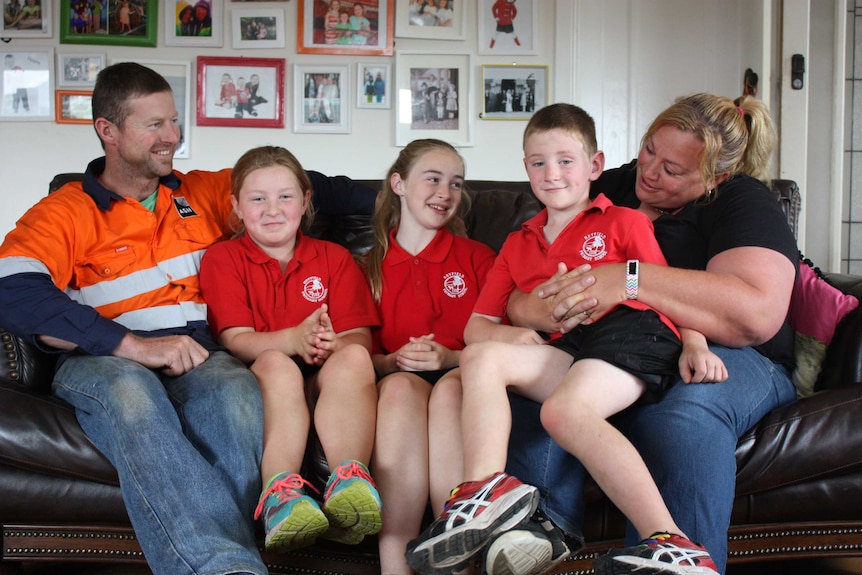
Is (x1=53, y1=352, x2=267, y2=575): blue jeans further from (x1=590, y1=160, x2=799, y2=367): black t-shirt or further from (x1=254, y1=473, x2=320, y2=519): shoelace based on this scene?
(x1=590, y1=160, x2=799, y2=367): black t-shirt

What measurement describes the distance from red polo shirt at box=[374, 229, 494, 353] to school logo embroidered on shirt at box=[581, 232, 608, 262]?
422mm

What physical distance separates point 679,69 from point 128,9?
251 centimetres

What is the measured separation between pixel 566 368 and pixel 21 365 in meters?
1.15

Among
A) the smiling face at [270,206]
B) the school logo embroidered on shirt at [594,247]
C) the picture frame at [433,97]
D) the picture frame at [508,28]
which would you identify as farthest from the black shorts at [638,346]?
the picture frame at [508,28]

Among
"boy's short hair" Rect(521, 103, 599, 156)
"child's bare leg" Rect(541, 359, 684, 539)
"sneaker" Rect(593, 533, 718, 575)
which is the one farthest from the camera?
"boy's short hair" Rect(521, 103, 599, 156)

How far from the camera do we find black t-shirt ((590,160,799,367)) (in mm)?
1729

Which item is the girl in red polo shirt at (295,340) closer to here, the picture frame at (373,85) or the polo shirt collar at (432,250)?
the polo shirt collar at (432,250)

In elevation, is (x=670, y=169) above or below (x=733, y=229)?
above

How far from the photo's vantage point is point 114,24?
12.0 ft

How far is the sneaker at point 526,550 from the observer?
133 centimetres

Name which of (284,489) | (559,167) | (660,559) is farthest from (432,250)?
(660,559)

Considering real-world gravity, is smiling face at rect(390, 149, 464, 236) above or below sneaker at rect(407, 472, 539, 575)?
above

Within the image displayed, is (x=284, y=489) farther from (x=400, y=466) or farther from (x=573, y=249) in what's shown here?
(x=573, y=249)

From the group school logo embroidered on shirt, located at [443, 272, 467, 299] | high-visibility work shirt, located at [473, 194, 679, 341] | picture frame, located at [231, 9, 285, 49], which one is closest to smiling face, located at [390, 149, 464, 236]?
school logo embroidered on shirt, located at [443, 272, 467, 299]
